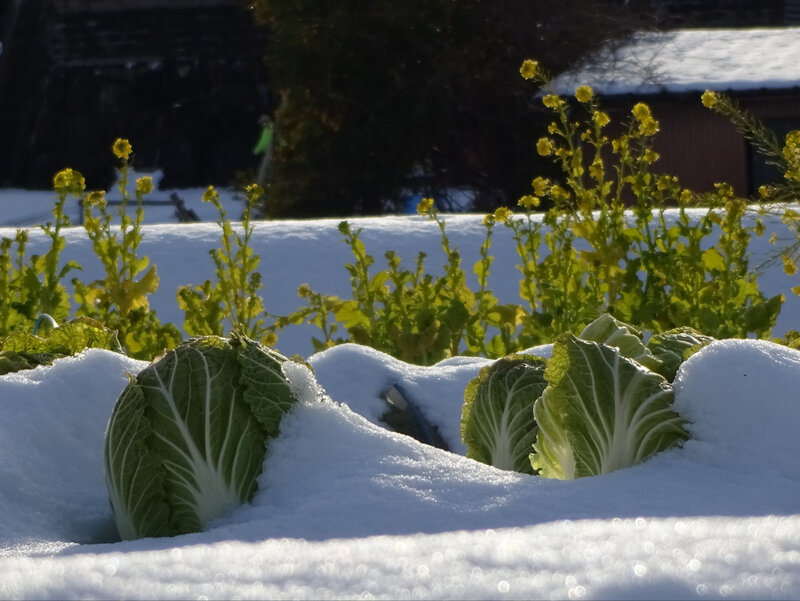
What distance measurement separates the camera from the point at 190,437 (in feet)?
5.72

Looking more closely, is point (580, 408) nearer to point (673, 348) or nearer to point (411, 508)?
point (673, 348)

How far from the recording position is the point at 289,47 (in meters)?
15.4

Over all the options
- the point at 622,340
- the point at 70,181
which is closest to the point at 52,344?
the point at 622,340

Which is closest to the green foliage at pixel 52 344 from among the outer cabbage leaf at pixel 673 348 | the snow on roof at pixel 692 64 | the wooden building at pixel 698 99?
the outer cabbage leaf at pixel 673 348

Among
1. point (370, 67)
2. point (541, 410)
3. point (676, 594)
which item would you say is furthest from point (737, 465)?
point (370, 67)

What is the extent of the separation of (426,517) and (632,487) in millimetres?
277

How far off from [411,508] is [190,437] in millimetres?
413

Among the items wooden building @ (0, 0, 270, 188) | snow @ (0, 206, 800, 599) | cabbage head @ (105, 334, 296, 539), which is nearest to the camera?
snow @ (0, 206, 800, 599)

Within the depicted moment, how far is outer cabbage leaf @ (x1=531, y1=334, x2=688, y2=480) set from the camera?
1.75 metres

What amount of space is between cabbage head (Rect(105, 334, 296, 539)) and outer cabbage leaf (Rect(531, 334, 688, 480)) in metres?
0.39

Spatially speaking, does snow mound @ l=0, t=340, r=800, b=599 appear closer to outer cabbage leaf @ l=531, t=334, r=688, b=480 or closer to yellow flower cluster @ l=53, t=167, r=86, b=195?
outer cabbage leaf @ l=531, t=334, r=688, b=480

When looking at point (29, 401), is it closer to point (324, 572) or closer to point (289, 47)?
point (324, 572)

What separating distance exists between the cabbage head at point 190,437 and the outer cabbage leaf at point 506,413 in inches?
15.7

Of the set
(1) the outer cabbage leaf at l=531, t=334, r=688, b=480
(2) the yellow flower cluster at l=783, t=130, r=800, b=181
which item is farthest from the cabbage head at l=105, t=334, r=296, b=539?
(2) the yellow flower cluster at l=783, t=130, r=800, b=181
